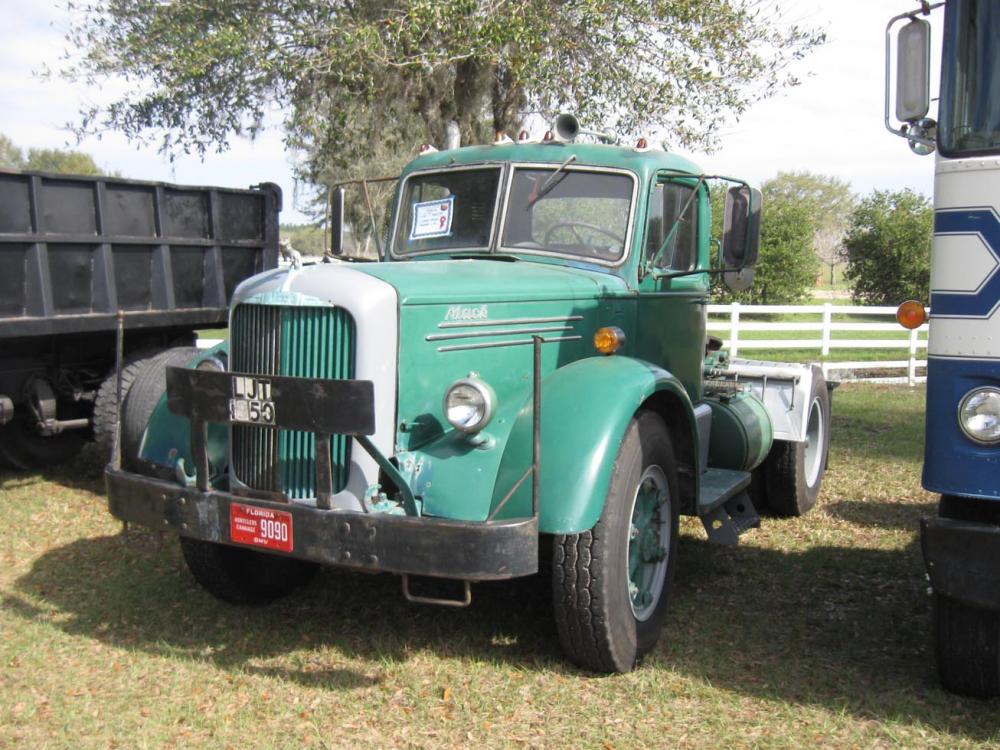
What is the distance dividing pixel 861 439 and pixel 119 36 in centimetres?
1019

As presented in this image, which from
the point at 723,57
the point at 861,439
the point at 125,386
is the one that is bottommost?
the point at 861,439

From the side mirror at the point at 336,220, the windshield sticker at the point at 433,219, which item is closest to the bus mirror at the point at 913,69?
the windshield sticker at the point at 433,219

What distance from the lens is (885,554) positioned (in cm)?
593

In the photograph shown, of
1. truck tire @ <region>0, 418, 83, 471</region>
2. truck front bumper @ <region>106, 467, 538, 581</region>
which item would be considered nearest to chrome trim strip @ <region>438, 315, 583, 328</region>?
truck front bumper @ <region>106, 467, 538, 581</region>

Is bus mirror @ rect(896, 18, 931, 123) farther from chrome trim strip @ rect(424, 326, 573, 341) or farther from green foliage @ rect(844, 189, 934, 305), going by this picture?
green foliage @ rect(844, 189, 934, 305)

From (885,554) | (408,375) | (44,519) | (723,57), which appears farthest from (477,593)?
(723,57)

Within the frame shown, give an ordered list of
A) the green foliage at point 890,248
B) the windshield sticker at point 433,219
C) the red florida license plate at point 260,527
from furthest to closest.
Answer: the green foliage at point 890,248 < the windshield sticker at point 433,219 < the red florida license plate at point 260,527

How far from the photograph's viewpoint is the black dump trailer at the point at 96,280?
6.14 metres

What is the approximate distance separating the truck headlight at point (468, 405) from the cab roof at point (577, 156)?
181 cm

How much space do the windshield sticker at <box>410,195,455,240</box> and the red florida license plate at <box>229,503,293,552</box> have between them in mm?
2072

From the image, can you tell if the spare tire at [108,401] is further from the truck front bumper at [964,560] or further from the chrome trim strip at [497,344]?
the truck front bumper at [964,560]

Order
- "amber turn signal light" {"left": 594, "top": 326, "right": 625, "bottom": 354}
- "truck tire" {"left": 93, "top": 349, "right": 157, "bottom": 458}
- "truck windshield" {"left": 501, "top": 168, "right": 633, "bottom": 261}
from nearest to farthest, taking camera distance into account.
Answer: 1. "amber turn signal light" {"left": 594, "top": 326, "right": 625, "bottom": 354}
2. "truck windshield" {"left": 501, "top": 168, "right": 633, "bottom": 261}
3. "truck tire" {"left": 93, "top": 349, "right": 157, "bottom": 458}

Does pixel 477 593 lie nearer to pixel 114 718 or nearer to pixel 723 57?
pixel 114 718

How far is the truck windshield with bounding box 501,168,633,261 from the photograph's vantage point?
16.7 feet
